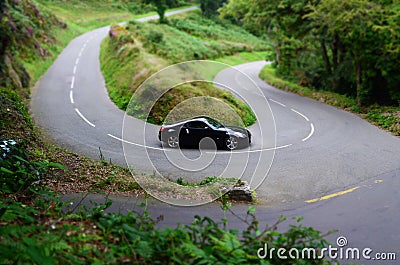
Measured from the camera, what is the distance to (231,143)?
16094 millimetres

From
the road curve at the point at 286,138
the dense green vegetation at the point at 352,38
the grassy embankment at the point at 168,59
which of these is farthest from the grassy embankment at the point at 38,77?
the dense green vegetation at the point at 352,38

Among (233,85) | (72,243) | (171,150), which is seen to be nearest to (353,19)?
(233,85)

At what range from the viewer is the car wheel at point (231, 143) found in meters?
16.0

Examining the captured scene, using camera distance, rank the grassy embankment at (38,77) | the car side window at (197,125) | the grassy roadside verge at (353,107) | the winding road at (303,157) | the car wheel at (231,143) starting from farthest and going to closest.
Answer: the grassy roadside verge at (353,107) < the car wheel at (231,143) < the car side window at (197,125) < the grassy embankment at (38,77) < the winding road at (303,157)

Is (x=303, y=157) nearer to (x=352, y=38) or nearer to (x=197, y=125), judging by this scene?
(x=197, y=125)

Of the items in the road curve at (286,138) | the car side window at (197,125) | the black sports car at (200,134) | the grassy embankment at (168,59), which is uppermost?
the grassy embankment at (168,59)

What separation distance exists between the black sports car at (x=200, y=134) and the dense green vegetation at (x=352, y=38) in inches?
419

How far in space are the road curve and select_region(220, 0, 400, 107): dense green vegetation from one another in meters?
2.52

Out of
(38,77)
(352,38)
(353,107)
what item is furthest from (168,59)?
(353,107)

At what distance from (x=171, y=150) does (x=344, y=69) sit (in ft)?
52.5

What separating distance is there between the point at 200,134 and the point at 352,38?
12.8 metres

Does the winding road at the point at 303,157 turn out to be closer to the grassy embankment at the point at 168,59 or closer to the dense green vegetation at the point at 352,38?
the grassy embankment at the point at 168,59

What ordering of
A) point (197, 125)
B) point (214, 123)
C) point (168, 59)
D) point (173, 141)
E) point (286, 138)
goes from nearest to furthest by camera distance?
point (197, 125), point (214, 123), point (173, 141), point (286, 138), point (168, 59)

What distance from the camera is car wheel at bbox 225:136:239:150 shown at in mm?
15977
